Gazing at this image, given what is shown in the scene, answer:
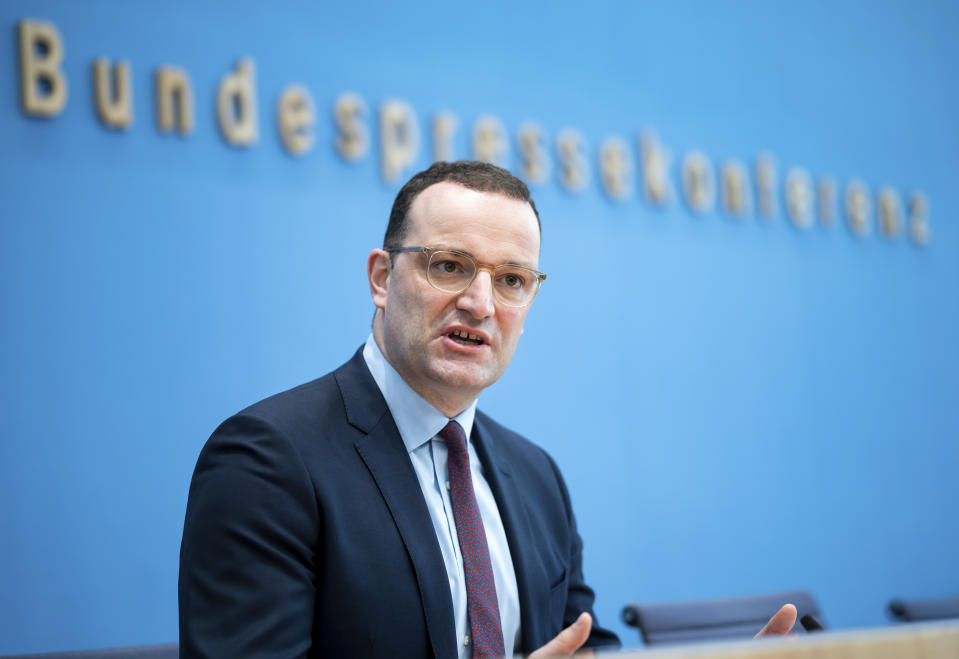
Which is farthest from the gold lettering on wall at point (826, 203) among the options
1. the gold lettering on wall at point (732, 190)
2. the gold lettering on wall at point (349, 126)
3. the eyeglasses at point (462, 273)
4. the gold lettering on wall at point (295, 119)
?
the eyeglasses at point (462, 273)

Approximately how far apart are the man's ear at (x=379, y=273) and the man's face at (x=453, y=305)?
0.14 ft

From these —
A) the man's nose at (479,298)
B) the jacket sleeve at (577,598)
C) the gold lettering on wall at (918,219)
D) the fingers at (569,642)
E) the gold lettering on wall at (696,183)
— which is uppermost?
the gold lettering on wall at (696,183)

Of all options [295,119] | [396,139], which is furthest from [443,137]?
[295,119]

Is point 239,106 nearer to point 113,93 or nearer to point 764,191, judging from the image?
point 113,93

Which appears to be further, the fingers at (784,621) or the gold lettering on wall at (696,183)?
the gold lettering on wall at (696,183)

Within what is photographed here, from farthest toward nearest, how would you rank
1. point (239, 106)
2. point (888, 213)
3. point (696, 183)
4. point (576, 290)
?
point (888, 213)
point (696, 183)
point (576, 290)
point (239, 106)

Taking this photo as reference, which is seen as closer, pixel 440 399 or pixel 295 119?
pixel 440 399

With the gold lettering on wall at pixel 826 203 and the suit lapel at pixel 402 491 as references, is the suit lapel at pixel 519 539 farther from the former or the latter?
the gold lettering on wall at pixel 826 203

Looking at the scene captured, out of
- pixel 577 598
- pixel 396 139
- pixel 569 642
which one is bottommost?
pixel 577 598

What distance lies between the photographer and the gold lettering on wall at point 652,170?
365 centimetres

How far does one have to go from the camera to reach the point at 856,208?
4238 mm

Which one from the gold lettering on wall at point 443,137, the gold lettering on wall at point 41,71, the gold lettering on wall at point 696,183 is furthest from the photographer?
the gold lettering on wall at point 696,183

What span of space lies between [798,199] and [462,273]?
286 cm

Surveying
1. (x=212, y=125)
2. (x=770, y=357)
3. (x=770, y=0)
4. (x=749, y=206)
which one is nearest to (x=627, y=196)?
(x=749, y=206)
